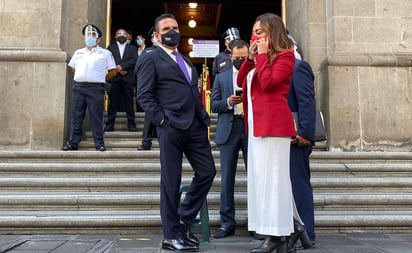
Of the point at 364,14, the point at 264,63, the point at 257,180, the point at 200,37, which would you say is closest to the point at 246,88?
the point at 264,63

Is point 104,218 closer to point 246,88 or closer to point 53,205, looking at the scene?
point 53,205

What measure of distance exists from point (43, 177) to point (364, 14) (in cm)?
632

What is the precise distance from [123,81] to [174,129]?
4.68 meters

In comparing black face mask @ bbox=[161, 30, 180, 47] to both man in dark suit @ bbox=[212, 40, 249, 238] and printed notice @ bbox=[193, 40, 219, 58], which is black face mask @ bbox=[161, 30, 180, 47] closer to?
man in dark suit @ bbox=[212, 40, 249, 238]

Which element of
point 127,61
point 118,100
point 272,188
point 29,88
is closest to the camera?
point 272,188

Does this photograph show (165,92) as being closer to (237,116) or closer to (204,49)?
(237,116)

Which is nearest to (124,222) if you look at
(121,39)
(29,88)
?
(29,88)

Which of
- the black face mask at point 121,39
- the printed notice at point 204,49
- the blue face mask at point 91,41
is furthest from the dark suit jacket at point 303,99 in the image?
the printed notice at point 204,49

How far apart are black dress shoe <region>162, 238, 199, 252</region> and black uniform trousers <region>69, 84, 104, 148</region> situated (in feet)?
10.9

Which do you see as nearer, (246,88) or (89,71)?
(246,88)

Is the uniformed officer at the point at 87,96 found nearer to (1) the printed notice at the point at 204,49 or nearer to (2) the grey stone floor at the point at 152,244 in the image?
(2) the grey stone floor at the point at 152,244

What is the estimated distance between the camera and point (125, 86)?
869cm

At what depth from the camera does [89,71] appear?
724 centimetres

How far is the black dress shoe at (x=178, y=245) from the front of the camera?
421 centimetres
